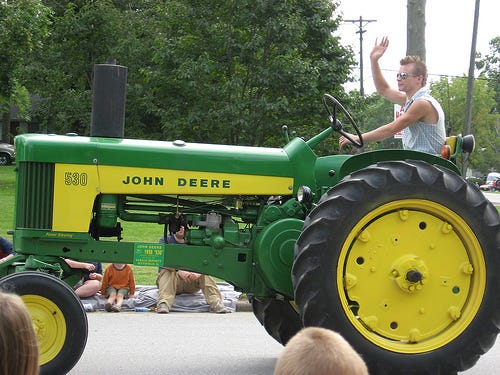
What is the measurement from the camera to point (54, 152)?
19.8 ft

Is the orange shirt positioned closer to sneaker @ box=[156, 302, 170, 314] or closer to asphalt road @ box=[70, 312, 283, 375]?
asphalt road @ box=[70, 312, 283, 375]

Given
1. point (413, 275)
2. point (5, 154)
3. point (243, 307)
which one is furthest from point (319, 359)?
point (5, 154)

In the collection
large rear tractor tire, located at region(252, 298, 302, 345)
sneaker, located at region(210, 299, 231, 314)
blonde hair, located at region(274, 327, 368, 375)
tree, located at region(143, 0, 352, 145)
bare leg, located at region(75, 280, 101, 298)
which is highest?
tree, located at region(143, 0, 352, 145)

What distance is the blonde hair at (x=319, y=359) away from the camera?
2250 millimetres

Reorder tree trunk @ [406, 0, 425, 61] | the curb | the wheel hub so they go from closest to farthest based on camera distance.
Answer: the wheel hub
the curb
tree trunk @ [406, 0, 425, 61]

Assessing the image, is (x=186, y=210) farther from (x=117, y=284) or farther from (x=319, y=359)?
(x=319, y=359)

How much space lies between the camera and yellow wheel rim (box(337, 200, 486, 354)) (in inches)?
229

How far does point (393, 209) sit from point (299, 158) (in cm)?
85

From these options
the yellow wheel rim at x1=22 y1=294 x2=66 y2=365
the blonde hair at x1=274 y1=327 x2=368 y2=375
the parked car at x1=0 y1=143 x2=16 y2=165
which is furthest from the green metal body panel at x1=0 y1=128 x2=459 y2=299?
the parked car at x1=0 y1=143 x2=16 y2=165

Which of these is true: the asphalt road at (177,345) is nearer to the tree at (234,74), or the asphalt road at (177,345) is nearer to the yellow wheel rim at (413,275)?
the yellow wheel rim at (413,275)

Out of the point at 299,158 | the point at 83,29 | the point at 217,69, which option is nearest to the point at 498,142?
the point at 83,29

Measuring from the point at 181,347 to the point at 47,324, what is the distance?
85.5 inches

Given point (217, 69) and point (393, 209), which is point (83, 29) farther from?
point (393, 209)

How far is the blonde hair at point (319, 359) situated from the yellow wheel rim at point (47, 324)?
143 inches
